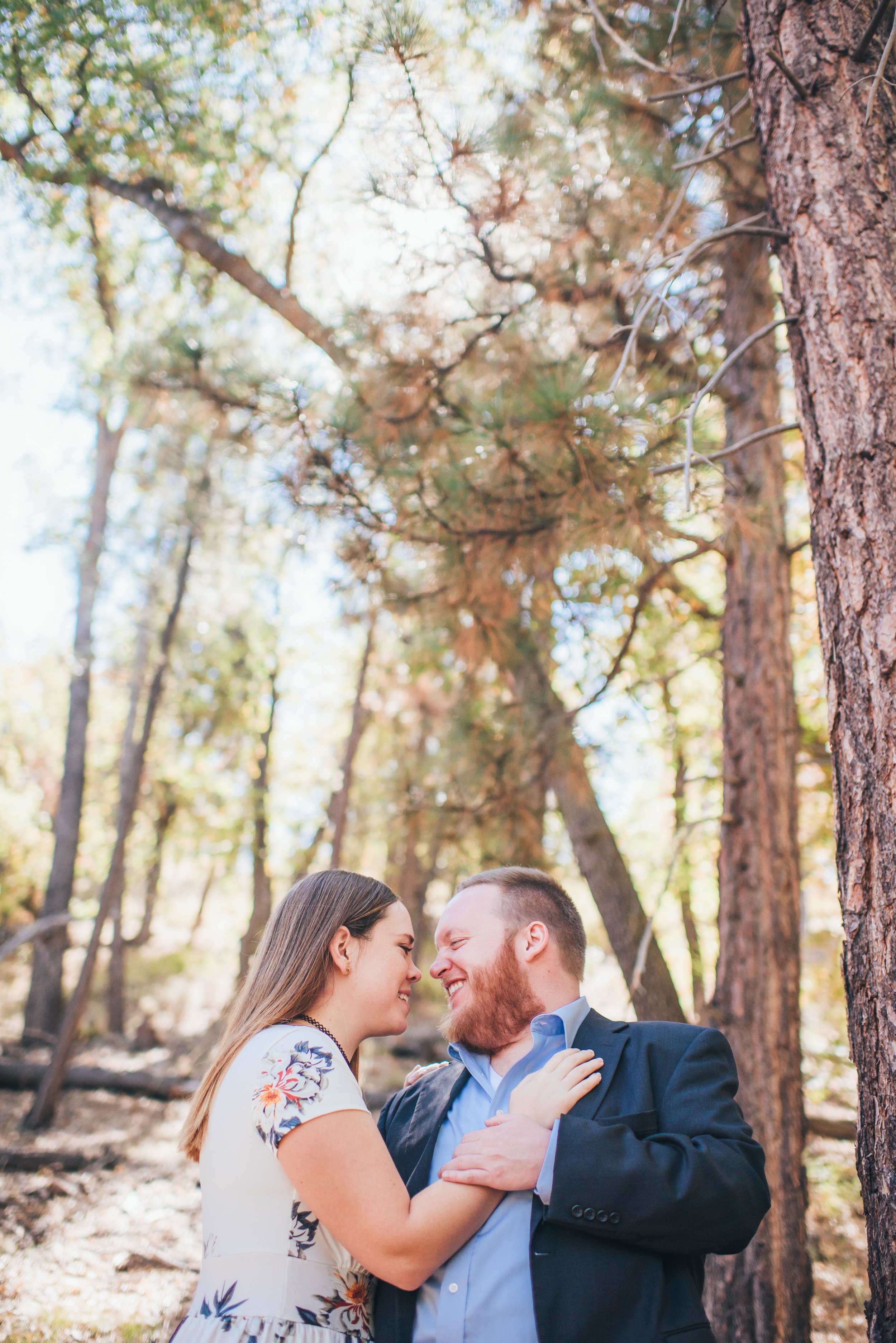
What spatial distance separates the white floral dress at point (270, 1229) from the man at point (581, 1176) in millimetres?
207

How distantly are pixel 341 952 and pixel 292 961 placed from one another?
12 centimetres

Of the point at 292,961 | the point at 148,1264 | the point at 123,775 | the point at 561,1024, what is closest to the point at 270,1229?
the point at 292,961

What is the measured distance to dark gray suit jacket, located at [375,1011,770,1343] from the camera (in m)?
1.54

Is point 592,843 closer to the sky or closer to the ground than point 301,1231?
closer to the sky

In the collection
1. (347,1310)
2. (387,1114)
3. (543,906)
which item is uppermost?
(543,906)

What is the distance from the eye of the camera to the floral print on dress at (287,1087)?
1.59 m

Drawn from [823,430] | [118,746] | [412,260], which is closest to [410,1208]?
[823,430]

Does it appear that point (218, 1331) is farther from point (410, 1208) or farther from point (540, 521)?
point (540, 521)

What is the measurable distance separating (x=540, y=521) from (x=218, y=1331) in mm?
2887

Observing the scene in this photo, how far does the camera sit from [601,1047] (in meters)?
1.86

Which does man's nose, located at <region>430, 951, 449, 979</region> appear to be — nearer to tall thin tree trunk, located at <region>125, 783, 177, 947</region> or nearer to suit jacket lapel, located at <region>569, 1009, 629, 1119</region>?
suit jacket lapel, located at <region>569, 1009, 629, 1119</region>

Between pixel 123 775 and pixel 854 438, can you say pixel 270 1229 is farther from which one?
pixel 123 775

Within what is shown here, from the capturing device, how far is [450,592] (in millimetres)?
3980

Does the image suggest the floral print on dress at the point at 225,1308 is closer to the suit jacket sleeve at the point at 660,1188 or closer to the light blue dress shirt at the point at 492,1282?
the light blue dress shirt at the point at 492,1282
